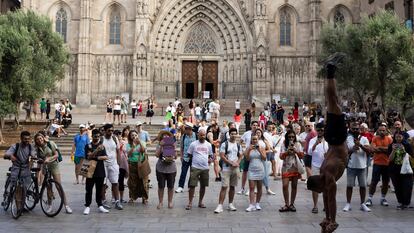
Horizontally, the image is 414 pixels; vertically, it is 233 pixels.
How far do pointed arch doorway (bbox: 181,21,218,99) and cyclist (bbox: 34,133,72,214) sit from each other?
1264 inches

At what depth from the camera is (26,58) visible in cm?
2591

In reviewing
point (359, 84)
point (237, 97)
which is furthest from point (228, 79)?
point (359, 84)

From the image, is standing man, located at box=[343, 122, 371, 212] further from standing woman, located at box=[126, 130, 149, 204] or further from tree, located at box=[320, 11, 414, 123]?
tree, located at box=[320, 11, 414, 123]

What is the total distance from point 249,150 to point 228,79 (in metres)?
31.7

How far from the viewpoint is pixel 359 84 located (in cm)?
2870

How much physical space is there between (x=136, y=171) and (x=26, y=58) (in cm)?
1675

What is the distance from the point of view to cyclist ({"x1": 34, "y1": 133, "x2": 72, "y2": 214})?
10830mm

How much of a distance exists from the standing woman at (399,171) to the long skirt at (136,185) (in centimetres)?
585

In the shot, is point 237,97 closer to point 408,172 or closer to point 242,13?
point 242,13

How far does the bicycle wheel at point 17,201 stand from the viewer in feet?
32.7

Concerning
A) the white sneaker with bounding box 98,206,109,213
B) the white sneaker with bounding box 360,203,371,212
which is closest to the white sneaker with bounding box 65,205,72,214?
the white sneaker with bounding box 98,206,109,213

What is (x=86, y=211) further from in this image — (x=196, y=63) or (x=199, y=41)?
(x=199, y=41)

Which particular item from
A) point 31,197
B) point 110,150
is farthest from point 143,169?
point 31,197

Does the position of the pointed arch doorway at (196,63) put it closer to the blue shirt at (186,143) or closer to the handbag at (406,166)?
the blue shirt at (186,143)
